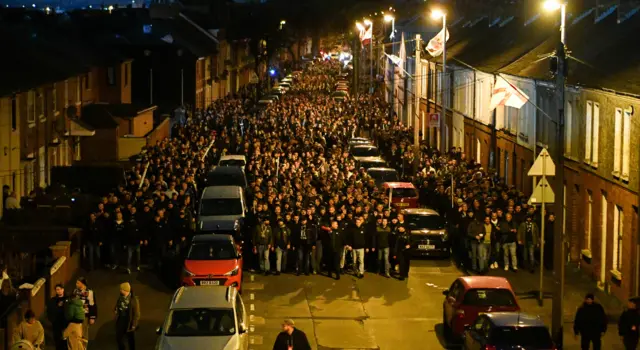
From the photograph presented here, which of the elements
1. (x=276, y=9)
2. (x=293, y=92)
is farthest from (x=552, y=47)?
(x=276, y=9)

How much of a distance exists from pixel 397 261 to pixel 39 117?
19068 millimetres

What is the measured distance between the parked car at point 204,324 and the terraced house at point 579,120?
6886mm

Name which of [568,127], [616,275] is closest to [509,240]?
[616,275]

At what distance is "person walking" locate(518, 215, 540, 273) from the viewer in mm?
27203

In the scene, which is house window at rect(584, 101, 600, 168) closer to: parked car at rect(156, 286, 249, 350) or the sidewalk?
the sidewalk

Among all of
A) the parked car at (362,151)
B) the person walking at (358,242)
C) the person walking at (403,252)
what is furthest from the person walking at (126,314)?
the parked car at (362,151)

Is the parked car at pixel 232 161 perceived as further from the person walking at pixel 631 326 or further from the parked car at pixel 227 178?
the person walking at pixel 631 326

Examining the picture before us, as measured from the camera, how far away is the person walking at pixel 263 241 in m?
26.7

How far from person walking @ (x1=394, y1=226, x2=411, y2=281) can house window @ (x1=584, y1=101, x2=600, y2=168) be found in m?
5.45

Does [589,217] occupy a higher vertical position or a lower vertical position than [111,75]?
A: lower

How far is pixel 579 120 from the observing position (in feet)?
101

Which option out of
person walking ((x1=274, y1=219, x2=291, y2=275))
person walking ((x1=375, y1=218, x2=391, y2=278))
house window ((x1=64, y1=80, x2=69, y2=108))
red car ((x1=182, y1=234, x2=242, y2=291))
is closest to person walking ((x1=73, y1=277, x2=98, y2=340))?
red car ((x1=182, y1=234, x2=242, y2=291))

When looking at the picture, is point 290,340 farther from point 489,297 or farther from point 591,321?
point 591,321

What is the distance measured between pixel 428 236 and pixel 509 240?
2.65m
